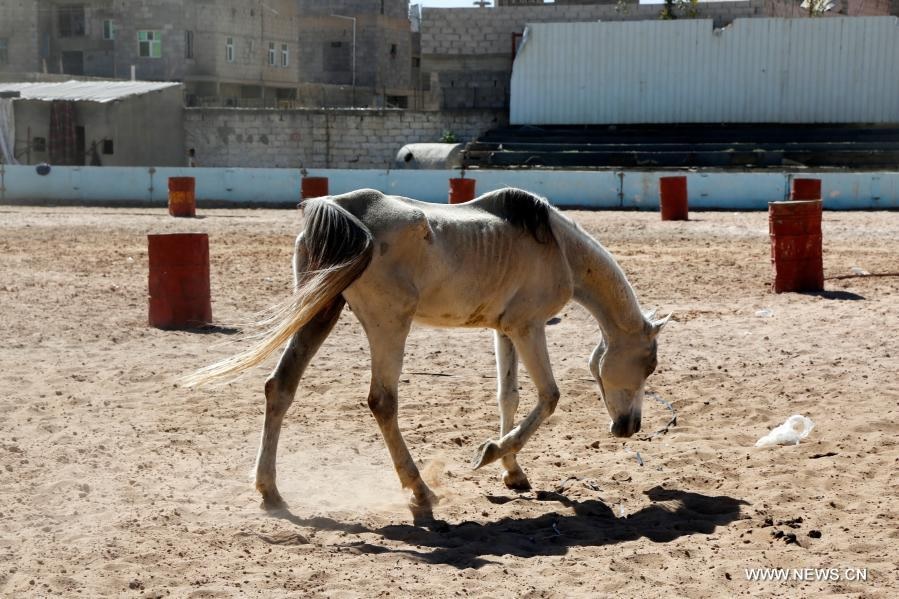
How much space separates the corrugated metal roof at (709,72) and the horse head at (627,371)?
31767 mm

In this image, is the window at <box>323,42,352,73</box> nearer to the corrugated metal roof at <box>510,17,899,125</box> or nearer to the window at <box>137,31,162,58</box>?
the window at <box>137,31,162,58</box>

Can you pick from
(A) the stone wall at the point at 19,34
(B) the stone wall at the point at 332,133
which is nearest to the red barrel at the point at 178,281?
(B) the stone wall at the point at 332,133

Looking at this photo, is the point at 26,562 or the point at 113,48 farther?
the point at 113,48

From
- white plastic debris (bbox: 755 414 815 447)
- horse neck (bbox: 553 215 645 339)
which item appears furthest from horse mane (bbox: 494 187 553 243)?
white plastic debris (bbox: 755 414 815 447)

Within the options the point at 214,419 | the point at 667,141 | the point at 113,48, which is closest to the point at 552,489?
the point at 214,419

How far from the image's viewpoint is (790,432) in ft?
23.8

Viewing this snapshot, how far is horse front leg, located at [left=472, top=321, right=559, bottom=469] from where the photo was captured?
6277 mm

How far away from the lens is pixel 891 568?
193 inches

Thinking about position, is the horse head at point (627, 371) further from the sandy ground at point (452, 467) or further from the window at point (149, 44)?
the window at point (149, 44)

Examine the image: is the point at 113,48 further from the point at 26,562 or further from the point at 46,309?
the point at 26,562

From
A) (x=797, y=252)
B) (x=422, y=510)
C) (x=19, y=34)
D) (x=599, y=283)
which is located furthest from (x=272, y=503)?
(x=19, y=34)

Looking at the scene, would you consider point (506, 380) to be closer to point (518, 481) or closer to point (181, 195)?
point (518, 481)

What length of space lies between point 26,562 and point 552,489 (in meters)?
2.99

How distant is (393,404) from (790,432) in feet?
9.32
